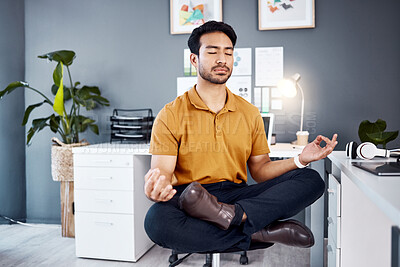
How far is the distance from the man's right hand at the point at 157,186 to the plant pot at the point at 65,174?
170 centimetres

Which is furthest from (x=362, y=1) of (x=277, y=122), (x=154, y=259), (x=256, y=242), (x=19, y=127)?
(x=19, y=127)

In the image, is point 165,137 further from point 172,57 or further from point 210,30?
point 172,57

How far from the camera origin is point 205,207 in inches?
40.8

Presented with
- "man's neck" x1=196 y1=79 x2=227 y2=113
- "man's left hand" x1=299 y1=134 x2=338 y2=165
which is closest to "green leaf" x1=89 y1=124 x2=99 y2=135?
"man's neck" x1=196 y1=79 x2=227 y2=113

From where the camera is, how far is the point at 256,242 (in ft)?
3.63

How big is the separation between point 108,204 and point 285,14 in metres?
1.90

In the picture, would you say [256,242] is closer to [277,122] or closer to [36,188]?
[277,122]

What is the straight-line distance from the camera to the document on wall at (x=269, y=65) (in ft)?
8.70

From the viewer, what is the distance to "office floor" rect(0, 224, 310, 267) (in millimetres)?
2225

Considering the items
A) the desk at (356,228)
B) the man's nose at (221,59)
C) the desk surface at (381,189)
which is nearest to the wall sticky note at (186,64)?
the man's nose at (221,59)

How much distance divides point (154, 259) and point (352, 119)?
69.6 inches

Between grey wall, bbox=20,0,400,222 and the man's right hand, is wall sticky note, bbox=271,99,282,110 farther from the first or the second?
the man's right hand

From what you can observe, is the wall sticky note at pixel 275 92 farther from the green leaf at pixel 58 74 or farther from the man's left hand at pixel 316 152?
the green leaf at pixel 58 74

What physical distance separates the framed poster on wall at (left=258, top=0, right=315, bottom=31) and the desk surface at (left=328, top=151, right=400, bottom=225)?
1578 mm
